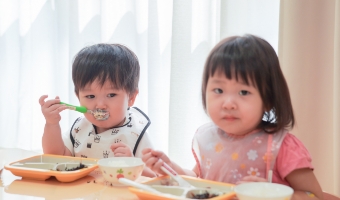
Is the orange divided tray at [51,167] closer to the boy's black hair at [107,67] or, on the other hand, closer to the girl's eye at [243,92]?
the boy's black hair at [107,67]

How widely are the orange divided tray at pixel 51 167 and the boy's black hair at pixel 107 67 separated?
29cm

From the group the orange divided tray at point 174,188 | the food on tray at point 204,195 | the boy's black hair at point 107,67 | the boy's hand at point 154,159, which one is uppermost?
the boy's black hair at point 107,67

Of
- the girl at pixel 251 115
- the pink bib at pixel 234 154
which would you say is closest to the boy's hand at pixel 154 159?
the girl at pixel 251 115

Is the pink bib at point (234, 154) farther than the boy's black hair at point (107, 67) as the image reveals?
No

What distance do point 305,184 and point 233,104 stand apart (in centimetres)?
25

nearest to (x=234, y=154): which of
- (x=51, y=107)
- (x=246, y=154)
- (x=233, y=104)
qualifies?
(x=246, y=154)

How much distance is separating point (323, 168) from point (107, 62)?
997 mm

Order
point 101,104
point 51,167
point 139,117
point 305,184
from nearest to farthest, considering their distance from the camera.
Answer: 1. point 305,184
2. point 51,167
3. point 101,104
4. point 139,117

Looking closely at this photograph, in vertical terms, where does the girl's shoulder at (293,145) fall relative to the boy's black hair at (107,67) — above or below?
below

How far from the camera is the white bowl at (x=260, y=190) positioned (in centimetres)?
79

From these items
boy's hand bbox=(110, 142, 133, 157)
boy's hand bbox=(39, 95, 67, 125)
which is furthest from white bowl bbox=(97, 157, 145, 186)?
boy's hand bbox=(39, 95, 67, 125)

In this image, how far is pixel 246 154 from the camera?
115 cm

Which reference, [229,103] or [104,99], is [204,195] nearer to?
[229,103]

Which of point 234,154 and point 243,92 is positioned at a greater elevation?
point 243,92
